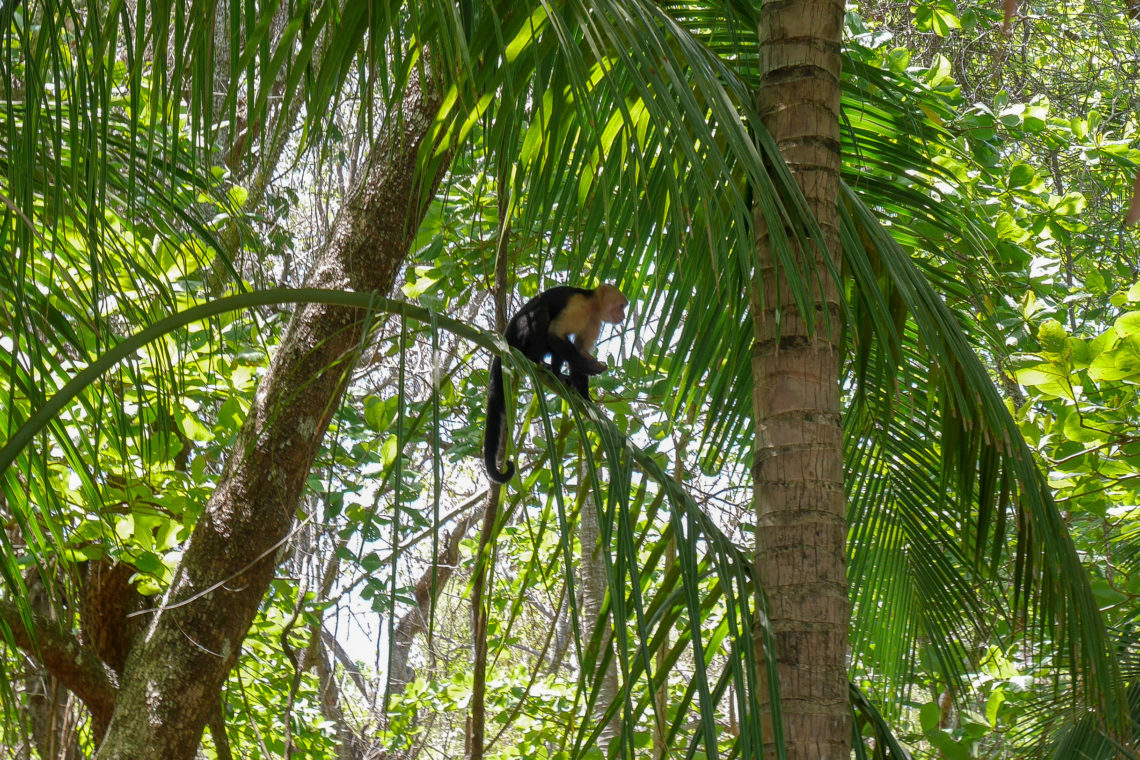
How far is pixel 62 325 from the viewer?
1.99 m

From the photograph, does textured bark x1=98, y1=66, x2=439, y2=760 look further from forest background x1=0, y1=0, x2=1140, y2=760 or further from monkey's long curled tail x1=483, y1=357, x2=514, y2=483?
monkey's long curled tail x1=483, y1=357, x2=514, y2=483

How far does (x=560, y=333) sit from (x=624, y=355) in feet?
1.98

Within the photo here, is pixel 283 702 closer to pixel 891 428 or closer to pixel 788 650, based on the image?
pixel 891 428

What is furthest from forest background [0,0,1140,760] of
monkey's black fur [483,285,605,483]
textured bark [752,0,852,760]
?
monkey's black fur [483,285,605,483]

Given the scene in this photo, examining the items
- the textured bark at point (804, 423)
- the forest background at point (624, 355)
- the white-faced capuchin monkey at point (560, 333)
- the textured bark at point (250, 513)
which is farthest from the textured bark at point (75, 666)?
the textured bark at point (804, 423)

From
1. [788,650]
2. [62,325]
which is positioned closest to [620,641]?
[788,650]

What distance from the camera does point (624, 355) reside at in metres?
2.94

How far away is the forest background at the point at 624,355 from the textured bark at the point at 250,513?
12 millimetres

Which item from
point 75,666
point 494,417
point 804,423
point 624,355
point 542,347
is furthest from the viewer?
point 75,666

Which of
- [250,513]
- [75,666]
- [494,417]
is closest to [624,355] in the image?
[494,417]

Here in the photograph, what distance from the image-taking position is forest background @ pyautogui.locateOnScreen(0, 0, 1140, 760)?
1.51 m

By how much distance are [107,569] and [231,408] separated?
1.42 metres

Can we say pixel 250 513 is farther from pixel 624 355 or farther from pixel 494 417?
pixel 624 355

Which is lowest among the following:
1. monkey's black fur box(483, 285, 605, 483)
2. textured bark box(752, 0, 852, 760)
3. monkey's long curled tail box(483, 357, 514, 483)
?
textured bark box(752, 0, 852, 760)
